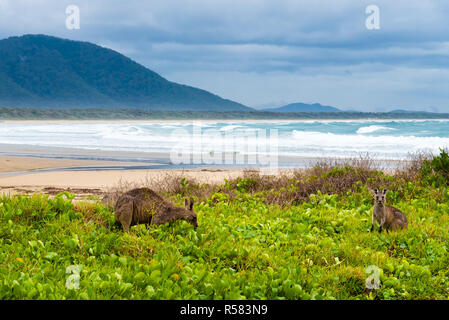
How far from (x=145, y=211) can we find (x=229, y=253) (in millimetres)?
1626

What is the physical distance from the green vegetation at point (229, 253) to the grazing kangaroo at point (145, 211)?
15cm

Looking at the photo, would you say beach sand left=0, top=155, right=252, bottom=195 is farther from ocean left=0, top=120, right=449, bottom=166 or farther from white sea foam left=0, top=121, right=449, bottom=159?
white sea foam left=0, top=121, right=449, bottom=159

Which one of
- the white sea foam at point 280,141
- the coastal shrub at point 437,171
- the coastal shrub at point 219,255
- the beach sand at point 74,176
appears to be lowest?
the coastal shrub at point 219,255

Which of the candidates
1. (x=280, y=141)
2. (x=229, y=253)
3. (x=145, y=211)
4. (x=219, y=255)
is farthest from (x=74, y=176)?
(x=280, y=141)

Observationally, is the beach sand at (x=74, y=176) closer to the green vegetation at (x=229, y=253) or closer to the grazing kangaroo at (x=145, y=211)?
Answer: the green vegetation at (x=229, y=253)

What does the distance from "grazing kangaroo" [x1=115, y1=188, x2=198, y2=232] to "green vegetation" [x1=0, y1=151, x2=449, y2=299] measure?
15cm

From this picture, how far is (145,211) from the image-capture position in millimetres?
7359

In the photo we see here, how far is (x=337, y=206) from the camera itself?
33.0ft

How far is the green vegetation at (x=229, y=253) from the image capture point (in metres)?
5.25

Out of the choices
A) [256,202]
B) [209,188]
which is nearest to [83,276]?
[256,202]

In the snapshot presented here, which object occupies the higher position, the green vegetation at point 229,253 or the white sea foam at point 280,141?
the white sea foam at point 280,141

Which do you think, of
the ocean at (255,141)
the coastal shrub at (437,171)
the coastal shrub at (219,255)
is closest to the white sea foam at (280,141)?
the ocean at (255,141)

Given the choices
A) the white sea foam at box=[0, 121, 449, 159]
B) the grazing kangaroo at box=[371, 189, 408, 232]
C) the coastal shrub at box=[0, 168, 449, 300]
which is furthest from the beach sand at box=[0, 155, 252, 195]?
the white sea foam at box=[0, 121, 449, 159]
